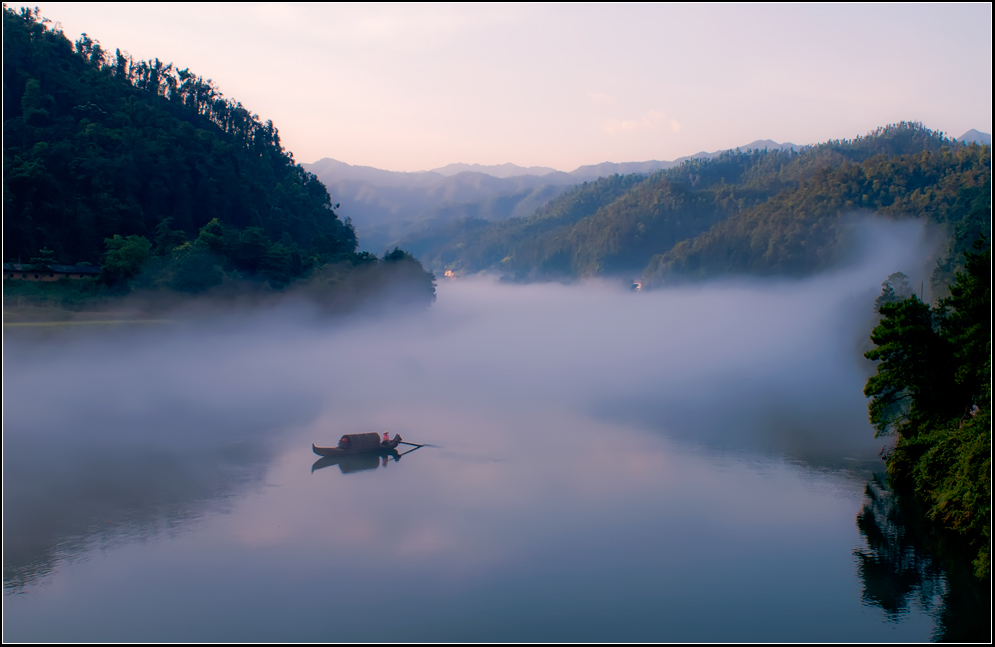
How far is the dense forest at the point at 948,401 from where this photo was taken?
1332 centimetres

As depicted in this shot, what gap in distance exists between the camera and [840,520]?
17594mm

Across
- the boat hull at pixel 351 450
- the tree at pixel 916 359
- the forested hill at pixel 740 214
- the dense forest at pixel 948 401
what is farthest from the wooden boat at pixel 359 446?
the forested hill at pixel 740 214

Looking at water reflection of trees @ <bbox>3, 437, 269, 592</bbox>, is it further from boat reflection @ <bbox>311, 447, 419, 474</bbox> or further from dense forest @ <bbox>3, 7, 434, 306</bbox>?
dense forest @ <bbox>3, 7, 434, 306</bbox>

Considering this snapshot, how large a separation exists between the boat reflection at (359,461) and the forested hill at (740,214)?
96.2 feet

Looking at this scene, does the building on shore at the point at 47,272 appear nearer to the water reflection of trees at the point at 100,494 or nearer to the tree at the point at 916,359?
the water reflection of trees at the point at 100,494

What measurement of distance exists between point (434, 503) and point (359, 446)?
208 inches

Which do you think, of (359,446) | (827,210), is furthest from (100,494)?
(827,210)

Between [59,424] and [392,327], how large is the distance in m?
35.2

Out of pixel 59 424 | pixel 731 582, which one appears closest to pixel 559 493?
pixel 731 582

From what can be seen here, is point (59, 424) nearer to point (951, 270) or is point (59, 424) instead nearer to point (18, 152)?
point (18, 152)

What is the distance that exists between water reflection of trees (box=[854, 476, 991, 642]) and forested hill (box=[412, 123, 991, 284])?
2537 cm

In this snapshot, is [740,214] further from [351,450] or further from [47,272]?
[351,450]

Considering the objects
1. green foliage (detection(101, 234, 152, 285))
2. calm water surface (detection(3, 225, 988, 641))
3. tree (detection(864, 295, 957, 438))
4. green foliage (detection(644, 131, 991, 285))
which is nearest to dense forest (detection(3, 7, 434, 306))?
green foliage (detection(101, 234, 152, 285))

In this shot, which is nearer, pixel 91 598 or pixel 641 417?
pixel 91 598
